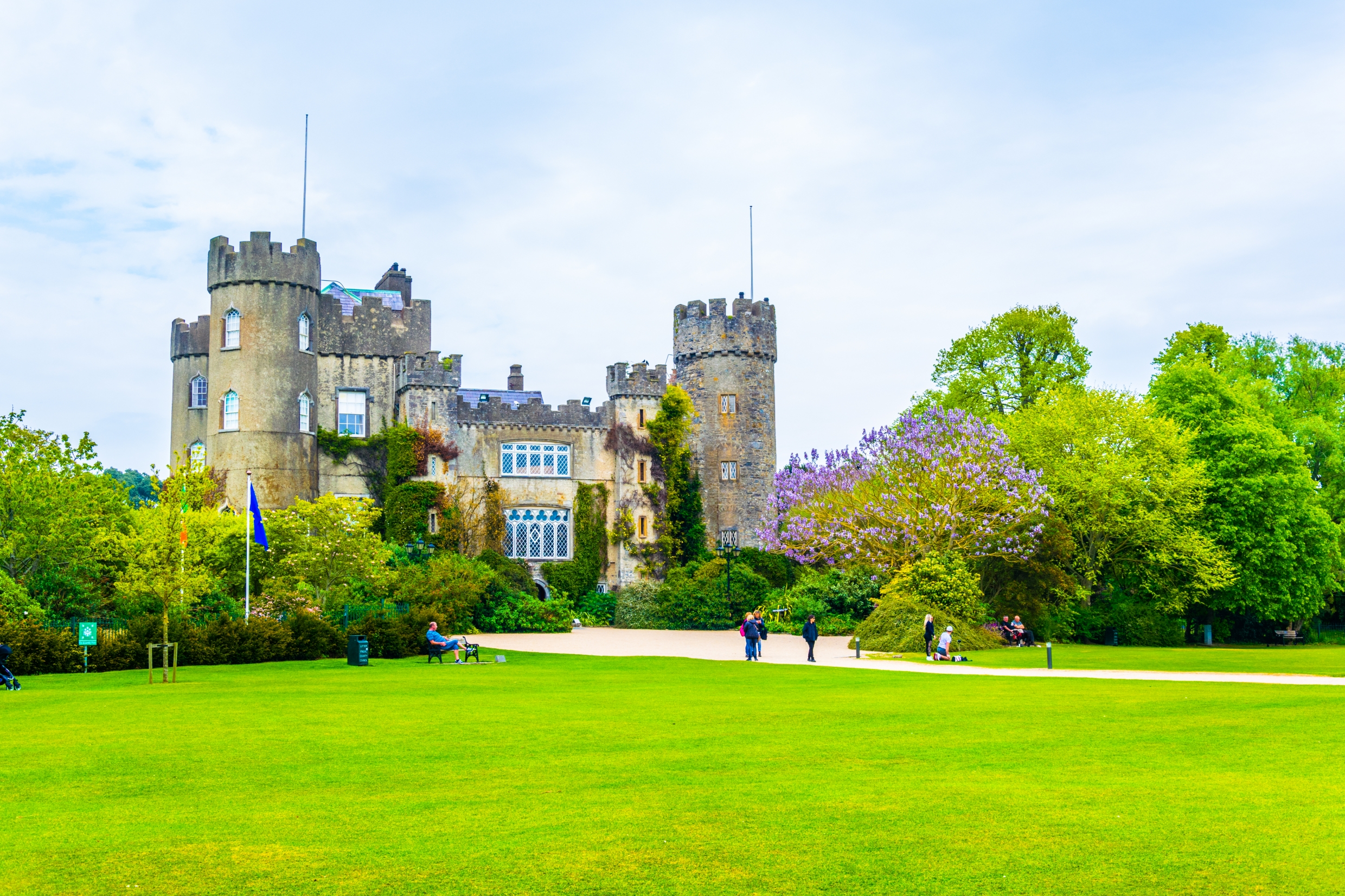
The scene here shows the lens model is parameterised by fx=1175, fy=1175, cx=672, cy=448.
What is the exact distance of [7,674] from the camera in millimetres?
23281

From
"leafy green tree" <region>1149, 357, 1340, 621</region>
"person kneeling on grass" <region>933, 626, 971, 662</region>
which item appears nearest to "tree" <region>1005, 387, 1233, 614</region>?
"leafy green tree" <region>1149, 357, 1340, 621</region>

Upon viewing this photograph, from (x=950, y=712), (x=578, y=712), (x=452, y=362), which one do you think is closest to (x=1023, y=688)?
(x=950, y=712)

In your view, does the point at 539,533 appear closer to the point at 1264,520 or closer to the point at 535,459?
the point at 535,459

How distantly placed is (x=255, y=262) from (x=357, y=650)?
2642cm

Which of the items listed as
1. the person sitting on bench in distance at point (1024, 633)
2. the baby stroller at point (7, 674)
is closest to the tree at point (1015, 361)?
the person sitting on bench in distance at point (1024, 633)

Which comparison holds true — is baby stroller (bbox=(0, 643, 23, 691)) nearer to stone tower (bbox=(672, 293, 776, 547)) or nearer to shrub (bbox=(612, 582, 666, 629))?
shrub (bbox=(612, 582, 666, 629))

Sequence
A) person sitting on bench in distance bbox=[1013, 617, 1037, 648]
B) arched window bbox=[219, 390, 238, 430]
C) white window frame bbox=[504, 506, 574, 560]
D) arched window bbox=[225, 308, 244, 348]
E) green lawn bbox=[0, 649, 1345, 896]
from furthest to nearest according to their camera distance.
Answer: white window frame bbox=[504, 506, 574, 560], arched window bbox=[225, 308, 244, 348], arched window bbox=[219, 390, 238, 430], person sitting on bench in distance bbox=[1013, 617, 1037, 648], green lawn bbox=[0, 649, 1345, 896]

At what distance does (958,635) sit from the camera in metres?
36.0

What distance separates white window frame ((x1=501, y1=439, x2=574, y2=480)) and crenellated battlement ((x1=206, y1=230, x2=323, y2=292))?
12.0 metres

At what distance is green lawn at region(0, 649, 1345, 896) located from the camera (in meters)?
8.27

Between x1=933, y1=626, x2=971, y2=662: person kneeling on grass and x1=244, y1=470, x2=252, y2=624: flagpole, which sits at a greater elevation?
x1=244, y1=470, x2=252, y2=624: flagpole

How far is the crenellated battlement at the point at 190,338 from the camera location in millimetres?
54781

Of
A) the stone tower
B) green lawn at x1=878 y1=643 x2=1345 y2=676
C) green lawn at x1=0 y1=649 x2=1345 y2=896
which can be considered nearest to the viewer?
green lawn at x1=0 y1=649 x2=1345 y2=896

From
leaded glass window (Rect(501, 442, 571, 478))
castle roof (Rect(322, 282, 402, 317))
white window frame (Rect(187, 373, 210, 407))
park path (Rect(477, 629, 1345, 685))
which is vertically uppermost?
castle roof (Rect(322, 282, 402, 317))
